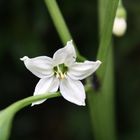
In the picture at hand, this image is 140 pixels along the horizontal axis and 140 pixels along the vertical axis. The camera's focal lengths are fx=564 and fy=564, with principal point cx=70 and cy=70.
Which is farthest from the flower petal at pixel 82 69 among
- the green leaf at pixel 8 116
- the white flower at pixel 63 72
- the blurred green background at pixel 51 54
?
the blurred green background at pixel 51 54

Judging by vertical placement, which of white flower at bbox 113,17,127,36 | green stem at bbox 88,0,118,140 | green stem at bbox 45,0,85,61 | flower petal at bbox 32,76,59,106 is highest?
green stem at bbox 45,0,85,61

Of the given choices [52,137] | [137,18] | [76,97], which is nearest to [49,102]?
[52,137]

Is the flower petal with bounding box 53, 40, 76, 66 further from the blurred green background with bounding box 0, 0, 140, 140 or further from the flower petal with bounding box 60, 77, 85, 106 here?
the blurred green background with bounding box 0, 0, 140, 140

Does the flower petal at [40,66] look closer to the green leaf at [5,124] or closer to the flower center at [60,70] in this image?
the flower center at [60,70]

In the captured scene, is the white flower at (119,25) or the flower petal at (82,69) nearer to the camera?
the flower petal at (82,69)

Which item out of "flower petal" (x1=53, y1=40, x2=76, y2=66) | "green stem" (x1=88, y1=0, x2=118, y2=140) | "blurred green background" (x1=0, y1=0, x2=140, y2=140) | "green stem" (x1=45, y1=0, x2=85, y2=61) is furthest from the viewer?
"blurred green background" (x1=0, y1=0, x2=140, y2=140)

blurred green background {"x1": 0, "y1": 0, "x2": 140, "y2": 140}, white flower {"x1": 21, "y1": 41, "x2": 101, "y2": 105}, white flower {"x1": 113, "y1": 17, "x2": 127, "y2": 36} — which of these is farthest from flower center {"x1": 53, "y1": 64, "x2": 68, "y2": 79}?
blurred green background {"x1": 0, "y1": 0, "x2": 140, "y2": 140}

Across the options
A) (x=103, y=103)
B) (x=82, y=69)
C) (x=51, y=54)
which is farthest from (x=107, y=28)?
(x=51, y=54)
